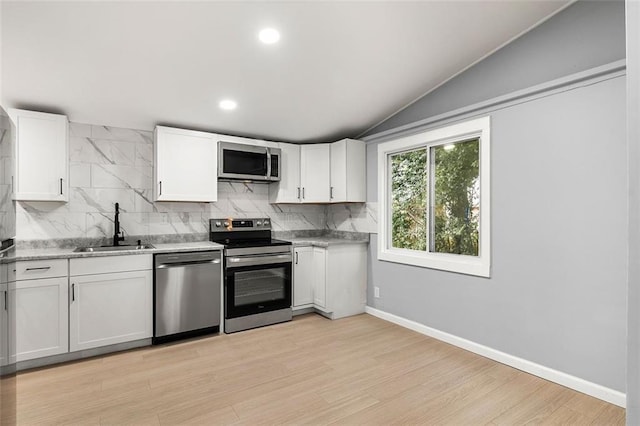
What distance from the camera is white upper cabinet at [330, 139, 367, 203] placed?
412 cm

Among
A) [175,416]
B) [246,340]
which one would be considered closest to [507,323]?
[246,340]

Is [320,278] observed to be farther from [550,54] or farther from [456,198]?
[550,54]

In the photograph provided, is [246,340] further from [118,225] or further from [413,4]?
[413,4]

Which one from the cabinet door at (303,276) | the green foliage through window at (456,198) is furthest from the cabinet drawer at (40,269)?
the green foliage through window at (456,198)

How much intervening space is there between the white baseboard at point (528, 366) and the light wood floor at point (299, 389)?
53 millimetres

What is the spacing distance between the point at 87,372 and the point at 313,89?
3082 millimetres

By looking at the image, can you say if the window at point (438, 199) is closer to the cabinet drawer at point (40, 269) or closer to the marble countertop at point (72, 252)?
the marble countertop at point (72, 252)

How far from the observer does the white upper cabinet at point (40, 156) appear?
9.33ft

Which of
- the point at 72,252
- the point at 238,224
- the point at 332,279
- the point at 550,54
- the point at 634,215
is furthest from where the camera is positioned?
the point at 238,224

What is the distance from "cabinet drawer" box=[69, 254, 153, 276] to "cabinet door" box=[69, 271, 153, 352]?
42mm

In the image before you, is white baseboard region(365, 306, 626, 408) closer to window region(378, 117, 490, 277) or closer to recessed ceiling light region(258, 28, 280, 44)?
window region(378, 117, 490, 277)

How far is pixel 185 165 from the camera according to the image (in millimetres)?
3592

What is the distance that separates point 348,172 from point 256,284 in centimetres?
171

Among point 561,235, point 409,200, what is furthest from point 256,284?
point 561,235
